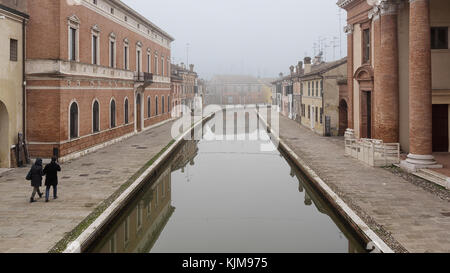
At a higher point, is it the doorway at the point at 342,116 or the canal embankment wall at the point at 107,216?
the doorway at the point at 342,116

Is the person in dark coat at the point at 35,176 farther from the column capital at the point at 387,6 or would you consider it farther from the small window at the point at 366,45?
the small window at the point at 366,45

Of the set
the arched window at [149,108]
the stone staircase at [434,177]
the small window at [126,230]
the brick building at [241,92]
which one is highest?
the brick building at [241,92]

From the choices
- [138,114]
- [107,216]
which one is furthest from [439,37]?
[138,114]

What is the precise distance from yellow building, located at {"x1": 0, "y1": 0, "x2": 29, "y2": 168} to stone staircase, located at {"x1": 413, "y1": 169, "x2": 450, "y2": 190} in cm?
1622

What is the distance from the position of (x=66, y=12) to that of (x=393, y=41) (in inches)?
584

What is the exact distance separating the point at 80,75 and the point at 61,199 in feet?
32.9

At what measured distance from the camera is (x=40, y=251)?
7785mm

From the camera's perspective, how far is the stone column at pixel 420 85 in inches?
576

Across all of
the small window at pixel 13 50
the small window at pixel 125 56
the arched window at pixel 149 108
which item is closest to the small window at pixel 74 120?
the small window at pixel 13 50

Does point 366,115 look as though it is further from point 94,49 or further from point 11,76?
point 11,76

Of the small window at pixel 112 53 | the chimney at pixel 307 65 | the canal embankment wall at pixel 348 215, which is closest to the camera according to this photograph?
the canal embankment wall at pixel 348 215

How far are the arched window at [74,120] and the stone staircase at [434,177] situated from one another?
15.4 metres

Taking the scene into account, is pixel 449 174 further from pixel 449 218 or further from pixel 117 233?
pixel 117 233

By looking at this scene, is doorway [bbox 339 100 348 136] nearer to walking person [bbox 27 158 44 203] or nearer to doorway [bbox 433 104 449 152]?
doorway [bbox 433 104 449 152]
